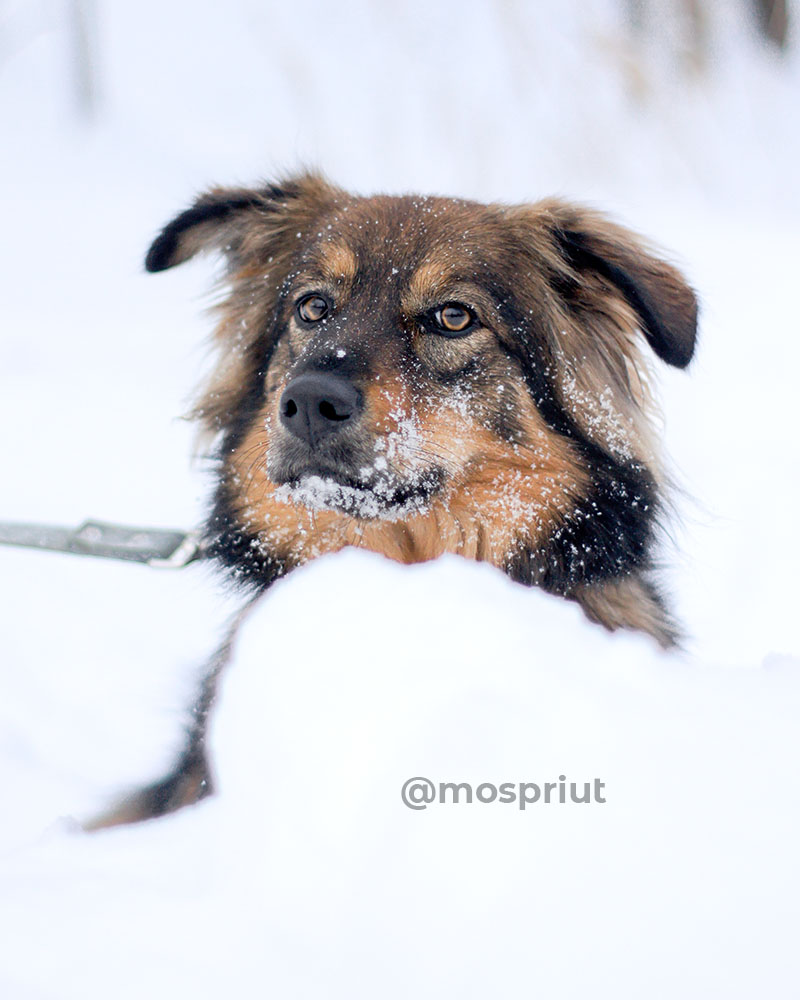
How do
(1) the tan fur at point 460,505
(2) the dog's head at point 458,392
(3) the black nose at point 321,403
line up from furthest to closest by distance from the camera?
1. (1) the tan fur at point 460,505
2. (2) the dog's head at point 458,392
3. (3) the black nose at point 321,403

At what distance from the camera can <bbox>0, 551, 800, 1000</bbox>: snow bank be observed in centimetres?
111

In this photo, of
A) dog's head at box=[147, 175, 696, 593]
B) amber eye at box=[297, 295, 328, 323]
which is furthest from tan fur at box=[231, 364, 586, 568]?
amber eye at box=[297, 295, 328, 323]

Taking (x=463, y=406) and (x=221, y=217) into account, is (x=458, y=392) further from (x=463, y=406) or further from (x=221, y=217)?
(x=221, y=217)

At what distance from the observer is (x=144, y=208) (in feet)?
24.1

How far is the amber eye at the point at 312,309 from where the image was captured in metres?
2.45

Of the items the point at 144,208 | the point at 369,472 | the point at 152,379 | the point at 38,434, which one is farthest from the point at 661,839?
the point at 144,208

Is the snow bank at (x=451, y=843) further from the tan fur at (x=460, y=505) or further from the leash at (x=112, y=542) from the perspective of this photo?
the leash at (x=112, y=542)

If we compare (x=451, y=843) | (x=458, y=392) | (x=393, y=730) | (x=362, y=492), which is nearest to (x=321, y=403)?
(x=362, y=492)

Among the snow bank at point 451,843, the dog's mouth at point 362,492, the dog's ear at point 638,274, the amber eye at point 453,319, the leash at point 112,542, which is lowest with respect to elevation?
the leash at point 112,542

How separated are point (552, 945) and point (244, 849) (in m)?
0.48

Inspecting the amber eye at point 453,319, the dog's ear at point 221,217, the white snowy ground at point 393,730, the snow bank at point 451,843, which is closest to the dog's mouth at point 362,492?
the white snowy ground at point 393,730

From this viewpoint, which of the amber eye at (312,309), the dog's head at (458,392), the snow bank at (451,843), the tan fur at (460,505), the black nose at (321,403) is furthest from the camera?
the amber eye at (312,309)

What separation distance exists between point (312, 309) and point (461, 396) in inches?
21.0

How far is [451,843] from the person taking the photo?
1.24m
